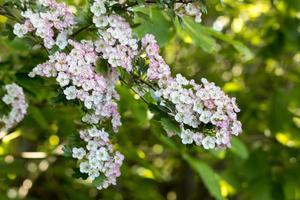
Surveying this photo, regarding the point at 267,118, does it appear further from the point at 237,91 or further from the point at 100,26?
the point at 100,26

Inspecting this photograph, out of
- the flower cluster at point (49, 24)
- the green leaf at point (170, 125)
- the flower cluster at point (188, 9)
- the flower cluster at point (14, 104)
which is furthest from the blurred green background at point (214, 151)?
the green leaf at point (170, 125)

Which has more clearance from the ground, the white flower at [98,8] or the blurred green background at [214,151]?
the white flower at [98,8]

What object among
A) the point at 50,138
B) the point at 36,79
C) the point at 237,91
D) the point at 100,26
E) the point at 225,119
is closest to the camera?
the point at 225,119

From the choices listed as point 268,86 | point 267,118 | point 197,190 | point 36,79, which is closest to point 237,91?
point 267,118

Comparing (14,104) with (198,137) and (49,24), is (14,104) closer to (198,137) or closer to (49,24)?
(49,24)

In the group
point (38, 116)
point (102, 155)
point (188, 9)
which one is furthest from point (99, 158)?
point (38, 116)

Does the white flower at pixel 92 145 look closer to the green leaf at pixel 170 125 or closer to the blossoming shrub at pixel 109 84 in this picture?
the blossoming shrub at pixel 109 84
